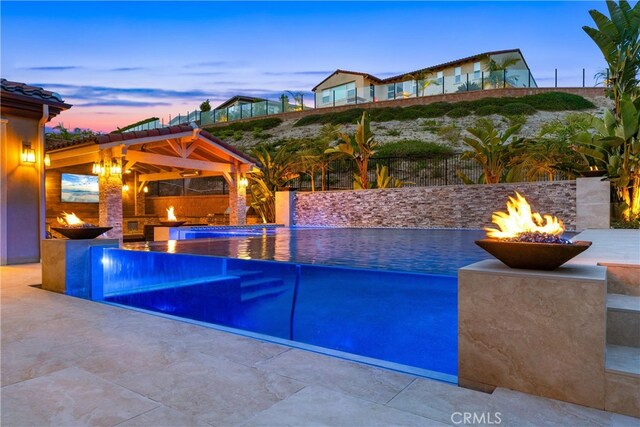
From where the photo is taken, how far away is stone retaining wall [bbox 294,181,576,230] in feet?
40.2

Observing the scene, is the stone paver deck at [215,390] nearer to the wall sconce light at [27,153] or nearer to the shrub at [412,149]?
the wall sconce light at [27,153]

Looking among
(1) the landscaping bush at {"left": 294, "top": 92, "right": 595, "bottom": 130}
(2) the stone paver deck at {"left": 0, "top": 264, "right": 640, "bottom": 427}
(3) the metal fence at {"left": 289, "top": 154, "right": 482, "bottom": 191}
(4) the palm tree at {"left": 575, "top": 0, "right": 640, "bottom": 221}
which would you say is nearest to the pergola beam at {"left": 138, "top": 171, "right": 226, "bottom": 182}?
(3) the metal fence at {"left": 289, "top": 154, "right": 482, "bottom": 191}

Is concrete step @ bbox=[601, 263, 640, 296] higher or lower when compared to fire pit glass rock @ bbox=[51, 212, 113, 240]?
lower

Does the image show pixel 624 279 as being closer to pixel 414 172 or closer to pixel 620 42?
pixel 620 42

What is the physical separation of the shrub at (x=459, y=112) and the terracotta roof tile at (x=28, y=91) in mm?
27713

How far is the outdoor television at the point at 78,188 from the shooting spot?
15.9m

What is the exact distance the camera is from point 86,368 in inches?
116

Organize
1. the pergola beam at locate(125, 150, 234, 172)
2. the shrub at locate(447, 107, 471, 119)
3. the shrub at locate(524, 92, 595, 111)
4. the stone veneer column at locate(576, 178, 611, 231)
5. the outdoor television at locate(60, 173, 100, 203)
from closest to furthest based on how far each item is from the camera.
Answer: the stone veneer column at locate(576, 178, 611, 231)
the pergola beam at locate(125, 150, 234, 172)
the outdoor television at locate(60, 173, 100, 203)
the shrub at locate(524, 92, 595, 111)
the shrub at locate(447, 107, 471, 119)

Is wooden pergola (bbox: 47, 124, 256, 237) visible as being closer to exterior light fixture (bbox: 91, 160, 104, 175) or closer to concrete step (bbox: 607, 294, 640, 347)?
exterior light fixture (bbox: 91, 160, 104, 175)

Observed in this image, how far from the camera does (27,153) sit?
922cm

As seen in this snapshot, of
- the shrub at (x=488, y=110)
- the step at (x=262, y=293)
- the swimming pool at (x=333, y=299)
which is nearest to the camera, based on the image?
the swimming pool at (x=333, y=299)

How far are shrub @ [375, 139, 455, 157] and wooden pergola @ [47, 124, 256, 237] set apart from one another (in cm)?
1252

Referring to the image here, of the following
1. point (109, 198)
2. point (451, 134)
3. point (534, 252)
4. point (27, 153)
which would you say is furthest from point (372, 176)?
point (534, 252)

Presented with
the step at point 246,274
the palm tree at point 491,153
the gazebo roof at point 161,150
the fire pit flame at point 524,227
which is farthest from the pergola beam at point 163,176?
the fire pit flame at point 524,227
